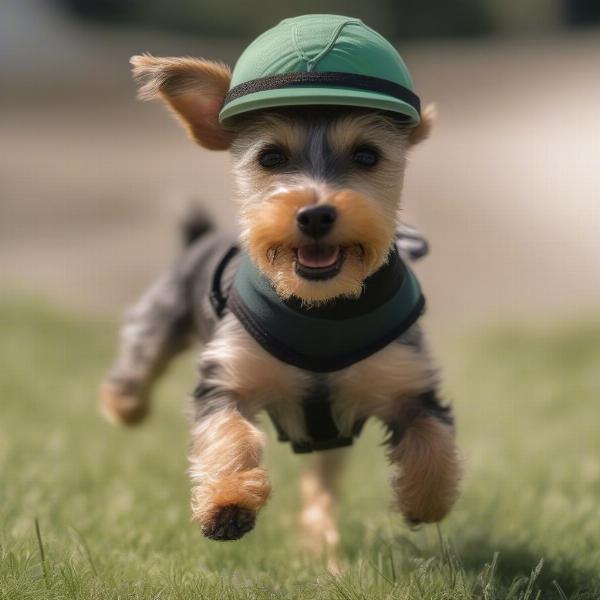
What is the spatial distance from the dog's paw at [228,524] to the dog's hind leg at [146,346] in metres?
2.00

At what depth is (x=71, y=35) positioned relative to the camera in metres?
34.0

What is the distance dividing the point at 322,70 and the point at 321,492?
2822 mm

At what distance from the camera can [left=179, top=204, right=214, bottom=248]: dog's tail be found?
6.18 meters

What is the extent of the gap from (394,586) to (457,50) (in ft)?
97.7

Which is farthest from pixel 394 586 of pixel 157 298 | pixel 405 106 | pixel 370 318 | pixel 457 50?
pixel 457 50

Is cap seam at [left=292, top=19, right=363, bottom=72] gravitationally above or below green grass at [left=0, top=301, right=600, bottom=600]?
above

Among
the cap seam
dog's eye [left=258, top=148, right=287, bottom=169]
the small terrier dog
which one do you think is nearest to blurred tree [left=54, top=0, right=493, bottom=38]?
the small terrier dog

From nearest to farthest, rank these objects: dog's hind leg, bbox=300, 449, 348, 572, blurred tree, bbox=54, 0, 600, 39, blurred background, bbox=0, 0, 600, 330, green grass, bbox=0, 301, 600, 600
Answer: green grass, bbox=0, 301, 600, 600
dog's hind leg, bbox=300, 449, 348, 572
blurred background, bbox=0, 0, 600, 330
blurred tree, bbox=54, 0, 600, 39

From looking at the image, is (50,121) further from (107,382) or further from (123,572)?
(123,572)

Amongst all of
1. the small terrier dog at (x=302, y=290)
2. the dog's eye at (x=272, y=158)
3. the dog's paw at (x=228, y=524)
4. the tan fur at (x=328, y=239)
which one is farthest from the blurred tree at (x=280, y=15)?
A: the dog's paw at (x=228, y=524)

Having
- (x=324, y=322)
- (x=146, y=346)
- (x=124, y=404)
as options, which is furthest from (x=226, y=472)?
(x=124, y=404)

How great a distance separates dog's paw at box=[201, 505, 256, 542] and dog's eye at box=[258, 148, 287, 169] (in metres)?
1.24

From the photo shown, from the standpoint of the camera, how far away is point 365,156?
3807 mm

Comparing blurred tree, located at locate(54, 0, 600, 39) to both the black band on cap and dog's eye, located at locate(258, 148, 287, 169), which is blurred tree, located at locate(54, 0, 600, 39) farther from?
the black band on cap
